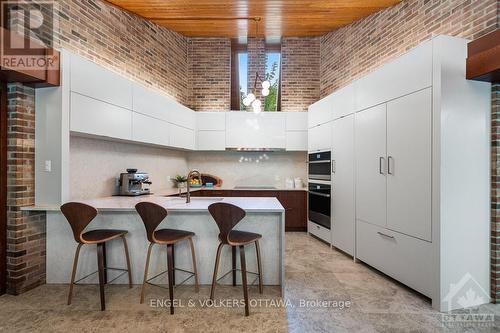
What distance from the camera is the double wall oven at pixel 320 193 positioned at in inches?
163

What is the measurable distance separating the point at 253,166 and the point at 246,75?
212 centimetres

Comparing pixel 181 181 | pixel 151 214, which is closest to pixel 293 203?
pixel 181 181

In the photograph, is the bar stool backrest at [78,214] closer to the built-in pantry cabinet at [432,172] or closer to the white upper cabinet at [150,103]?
the white upper cabinet at [150,103]

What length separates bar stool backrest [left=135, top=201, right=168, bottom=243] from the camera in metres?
2.26

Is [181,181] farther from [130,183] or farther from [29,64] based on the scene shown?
[29,64]

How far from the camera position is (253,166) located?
19.0 ft

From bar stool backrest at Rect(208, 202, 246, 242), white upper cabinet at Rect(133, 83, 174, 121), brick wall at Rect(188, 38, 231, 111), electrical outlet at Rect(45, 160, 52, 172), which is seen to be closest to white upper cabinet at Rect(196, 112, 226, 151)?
brick wall at Rect(188, 38, 231, 111)

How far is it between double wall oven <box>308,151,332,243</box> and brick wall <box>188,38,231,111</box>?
2.44 meters

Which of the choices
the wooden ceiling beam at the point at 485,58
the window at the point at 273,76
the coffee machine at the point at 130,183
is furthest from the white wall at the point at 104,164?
the wooden ceiling beam at the point at 485,58

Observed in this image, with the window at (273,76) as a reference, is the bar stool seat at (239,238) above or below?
below

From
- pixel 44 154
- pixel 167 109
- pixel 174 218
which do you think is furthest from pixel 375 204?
pixel 44 154

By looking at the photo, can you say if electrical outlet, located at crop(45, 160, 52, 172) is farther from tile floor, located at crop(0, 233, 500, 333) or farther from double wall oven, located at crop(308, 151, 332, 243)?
double wall oven, located at crop(308, 151, 332, 243)

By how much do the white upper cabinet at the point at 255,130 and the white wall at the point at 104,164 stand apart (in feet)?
5.00

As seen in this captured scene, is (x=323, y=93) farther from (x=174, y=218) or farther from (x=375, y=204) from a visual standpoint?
(x=174, y=218)
